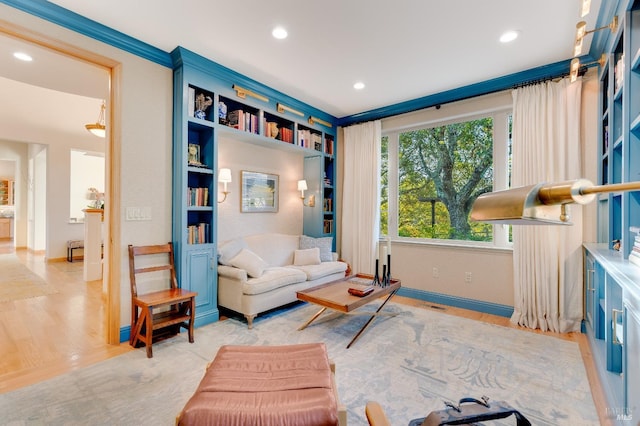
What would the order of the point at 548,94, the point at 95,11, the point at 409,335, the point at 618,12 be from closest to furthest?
the point at 618,12
the point at 95,11
the point at 409,335
the point at 548,94

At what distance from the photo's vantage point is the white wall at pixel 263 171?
13.1 ft

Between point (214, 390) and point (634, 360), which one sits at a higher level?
point (634, 360)

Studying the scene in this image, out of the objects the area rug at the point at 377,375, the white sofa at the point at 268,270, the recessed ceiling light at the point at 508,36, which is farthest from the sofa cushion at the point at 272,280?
the recessed ceiling light at the point at 508,36

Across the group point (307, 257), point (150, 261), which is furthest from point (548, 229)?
point (150, 261)

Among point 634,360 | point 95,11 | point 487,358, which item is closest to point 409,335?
point 487,358

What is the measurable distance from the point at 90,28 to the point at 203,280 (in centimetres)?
245

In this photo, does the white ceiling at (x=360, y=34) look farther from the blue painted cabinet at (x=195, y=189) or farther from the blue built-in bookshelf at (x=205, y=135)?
the blue painted cabinet at (x=195, y=189)

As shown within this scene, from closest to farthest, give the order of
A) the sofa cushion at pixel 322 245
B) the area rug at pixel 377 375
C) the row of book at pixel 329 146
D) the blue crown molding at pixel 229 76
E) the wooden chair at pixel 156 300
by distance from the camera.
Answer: the area rug at pixel 377 375
the wooden chair at pixel 156 300
the blue crown molding at pixel 229 76
the sofa cushion at pixel 322 245
the row of book at pixel 329 146

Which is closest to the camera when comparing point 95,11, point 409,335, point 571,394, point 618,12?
point 571,394

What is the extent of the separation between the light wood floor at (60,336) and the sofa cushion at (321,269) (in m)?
0.89

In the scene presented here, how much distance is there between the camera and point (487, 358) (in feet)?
8.39

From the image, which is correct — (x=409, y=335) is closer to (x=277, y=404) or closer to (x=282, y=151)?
(x=277, y=404)

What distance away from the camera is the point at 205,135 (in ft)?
11.4

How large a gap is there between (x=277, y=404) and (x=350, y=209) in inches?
150
